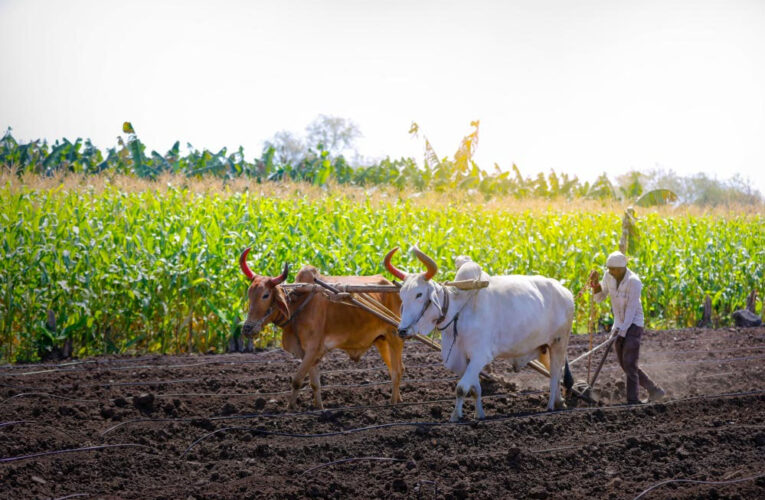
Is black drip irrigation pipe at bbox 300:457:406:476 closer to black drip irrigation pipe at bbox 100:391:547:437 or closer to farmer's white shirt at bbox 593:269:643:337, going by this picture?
black drip irrigation pipe at bbox 100:391:547:437

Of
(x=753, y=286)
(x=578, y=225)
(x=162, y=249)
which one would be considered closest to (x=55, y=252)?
(x=162, y=249)

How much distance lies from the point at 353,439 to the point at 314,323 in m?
1.56

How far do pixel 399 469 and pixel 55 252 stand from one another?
7.49 metres

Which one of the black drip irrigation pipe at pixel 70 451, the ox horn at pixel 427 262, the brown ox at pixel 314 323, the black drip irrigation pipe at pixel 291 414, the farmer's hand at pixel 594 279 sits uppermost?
Answer: the ox horn at pixel 427 262

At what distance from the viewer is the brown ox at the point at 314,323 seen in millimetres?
8031

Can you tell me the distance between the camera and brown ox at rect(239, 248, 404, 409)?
316 inches

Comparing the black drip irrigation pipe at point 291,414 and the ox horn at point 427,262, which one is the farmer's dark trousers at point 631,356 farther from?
the ox horn at point 427,262

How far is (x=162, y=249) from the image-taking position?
12.6m

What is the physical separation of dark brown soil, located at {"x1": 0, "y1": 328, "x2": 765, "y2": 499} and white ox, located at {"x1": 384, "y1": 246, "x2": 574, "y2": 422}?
0.51m

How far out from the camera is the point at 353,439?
7023mm

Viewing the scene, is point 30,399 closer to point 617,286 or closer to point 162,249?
point 162,249

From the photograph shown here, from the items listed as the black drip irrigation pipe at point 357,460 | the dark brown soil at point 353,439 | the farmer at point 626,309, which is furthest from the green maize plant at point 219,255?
the black drip irrigation pipe at point 357,460

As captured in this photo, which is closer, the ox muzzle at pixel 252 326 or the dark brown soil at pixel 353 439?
the dark brown soil at pixel 353 439

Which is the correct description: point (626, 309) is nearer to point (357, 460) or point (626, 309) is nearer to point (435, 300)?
point (435, 300)
